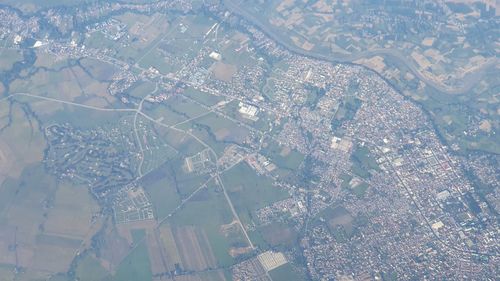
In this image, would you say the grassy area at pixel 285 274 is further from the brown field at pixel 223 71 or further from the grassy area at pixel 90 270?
the brown field at pixel 223 71

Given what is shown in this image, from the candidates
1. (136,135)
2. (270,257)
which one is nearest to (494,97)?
(270,257)

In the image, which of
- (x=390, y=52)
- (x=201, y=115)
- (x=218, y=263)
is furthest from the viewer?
(x=390, y=52)

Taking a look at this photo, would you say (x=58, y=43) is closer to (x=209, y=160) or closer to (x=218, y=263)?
(x=209, y=160)

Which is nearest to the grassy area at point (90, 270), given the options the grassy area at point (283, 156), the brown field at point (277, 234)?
the brown field at point (277, 234)

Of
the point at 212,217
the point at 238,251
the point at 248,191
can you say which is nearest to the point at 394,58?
the point at 248,191

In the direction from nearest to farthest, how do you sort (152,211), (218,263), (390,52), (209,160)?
(218,263), (152,211), (209,160), (390,52)

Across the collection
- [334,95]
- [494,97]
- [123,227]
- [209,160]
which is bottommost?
[123,227]

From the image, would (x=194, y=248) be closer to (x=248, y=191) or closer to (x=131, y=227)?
(x=131, y=227)

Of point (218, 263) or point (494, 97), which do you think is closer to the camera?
point (218, 263)
